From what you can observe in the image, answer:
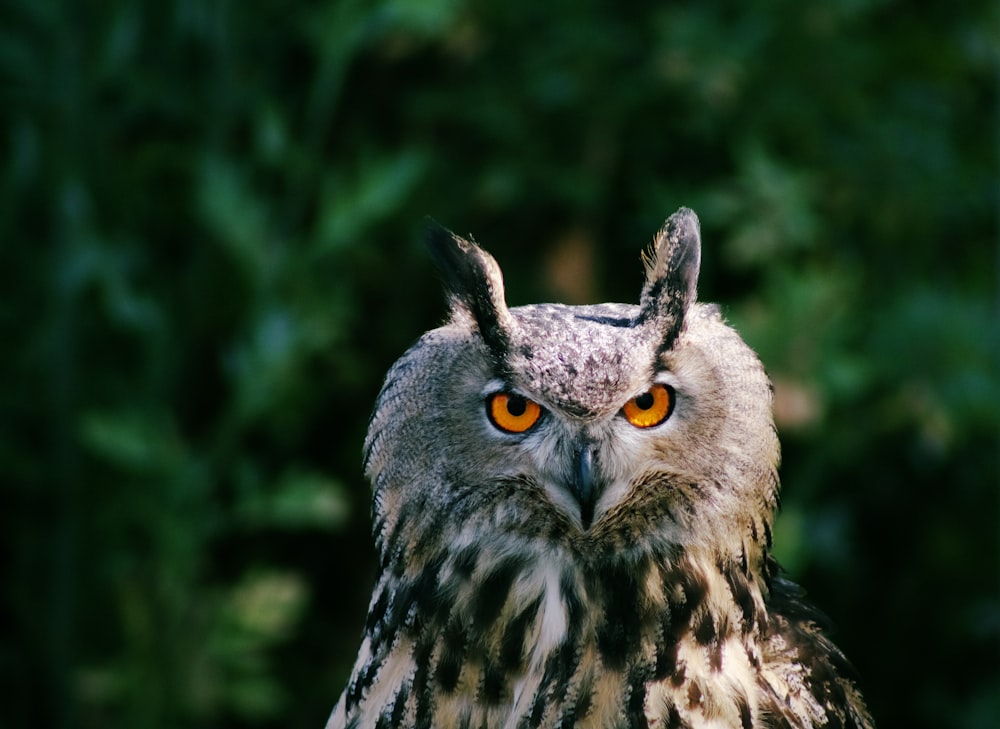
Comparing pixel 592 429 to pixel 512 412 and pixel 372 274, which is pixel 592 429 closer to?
pixel 512 412

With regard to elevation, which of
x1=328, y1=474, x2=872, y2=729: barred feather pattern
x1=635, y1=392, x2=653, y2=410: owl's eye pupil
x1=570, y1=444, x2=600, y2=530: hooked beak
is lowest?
x1=328, y1=474, x2=872, y2=729: barred feather pattern

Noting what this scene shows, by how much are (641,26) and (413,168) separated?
75cm

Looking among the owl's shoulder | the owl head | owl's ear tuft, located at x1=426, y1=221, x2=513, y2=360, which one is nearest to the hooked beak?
the owl head

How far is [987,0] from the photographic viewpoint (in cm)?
312

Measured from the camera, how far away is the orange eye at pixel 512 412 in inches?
52.1

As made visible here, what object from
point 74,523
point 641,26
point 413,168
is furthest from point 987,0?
point 74,523

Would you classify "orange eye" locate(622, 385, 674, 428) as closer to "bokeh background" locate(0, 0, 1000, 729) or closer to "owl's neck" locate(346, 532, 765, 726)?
"owl's neck" locate(346, 532, 765, 726)

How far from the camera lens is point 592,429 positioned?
129 centimetres

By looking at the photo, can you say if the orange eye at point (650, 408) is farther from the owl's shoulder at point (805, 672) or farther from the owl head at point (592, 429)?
the owl's shoulder at point (805, 672)

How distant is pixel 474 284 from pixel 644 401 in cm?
21

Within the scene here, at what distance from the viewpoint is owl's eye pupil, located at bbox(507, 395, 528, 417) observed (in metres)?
1.32

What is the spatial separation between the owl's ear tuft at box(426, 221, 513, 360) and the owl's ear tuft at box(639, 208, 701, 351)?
0.48ft

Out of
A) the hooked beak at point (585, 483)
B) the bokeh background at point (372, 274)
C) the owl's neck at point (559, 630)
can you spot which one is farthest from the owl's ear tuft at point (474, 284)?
the bokeh background at point (372, 274)

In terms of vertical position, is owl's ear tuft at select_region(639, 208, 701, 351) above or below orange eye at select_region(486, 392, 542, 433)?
above
